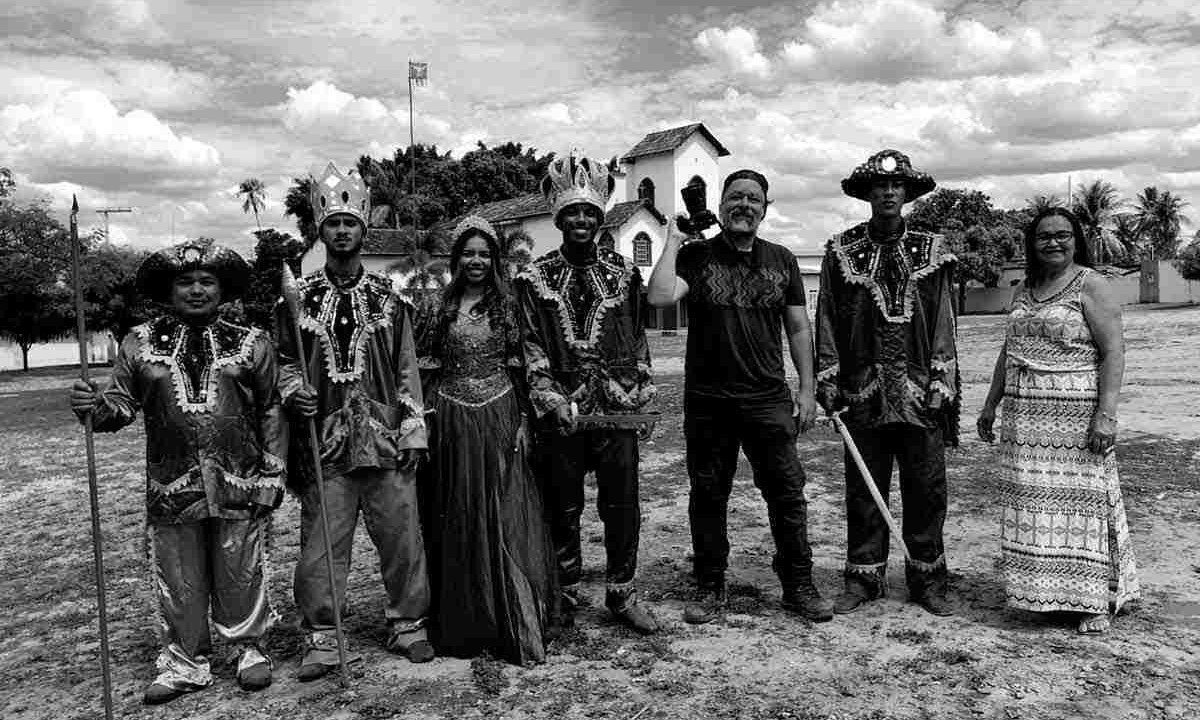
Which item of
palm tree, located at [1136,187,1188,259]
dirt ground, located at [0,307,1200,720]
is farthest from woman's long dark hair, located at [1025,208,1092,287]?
palm tree, located at [1136,187,1188,259]

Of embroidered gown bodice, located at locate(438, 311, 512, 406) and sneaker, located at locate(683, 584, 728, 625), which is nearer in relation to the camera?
embroidered gown bodice, located at locate(438, 311, 512, 406)

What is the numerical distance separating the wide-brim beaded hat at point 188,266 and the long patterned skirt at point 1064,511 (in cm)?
412

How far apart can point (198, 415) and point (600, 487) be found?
2.00 m

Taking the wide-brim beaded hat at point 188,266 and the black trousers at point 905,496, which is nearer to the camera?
the wide-brim beaded hat at point 188,266

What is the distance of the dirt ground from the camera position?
3812 millimetres

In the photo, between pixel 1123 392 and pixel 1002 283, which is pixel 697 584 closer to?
pixel 1123 392

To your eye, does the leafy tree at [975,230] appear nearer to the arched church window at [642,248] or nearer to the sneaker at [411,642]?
the arched church window at [642,248]

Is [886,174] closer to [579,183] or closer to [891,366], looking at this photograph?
[891,366]

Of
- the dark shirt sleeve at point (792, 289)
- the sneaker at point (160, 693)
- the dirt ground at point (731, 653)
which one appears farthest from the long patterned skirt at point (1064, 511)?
the sneaker at point (160, 693)

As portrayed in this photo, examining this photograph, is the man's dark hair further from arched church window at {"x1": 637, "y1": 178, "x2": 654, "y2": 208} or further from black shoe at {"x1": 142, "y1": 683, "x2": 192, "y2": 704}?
arched church window at {"x1": 637, "y1": 178, "x2": 654, "y2": 208}

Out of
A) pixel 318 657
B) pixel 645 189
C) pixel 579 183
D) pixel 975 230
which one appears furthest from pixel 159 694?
pixel 975 230

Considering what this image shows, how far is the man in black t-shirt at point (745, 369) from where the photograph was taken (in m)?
4.68

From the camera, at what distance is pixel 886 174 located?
15.7ft

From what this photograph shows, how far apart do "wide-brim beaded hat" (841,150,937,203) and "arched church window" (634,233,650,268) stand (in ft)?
106
